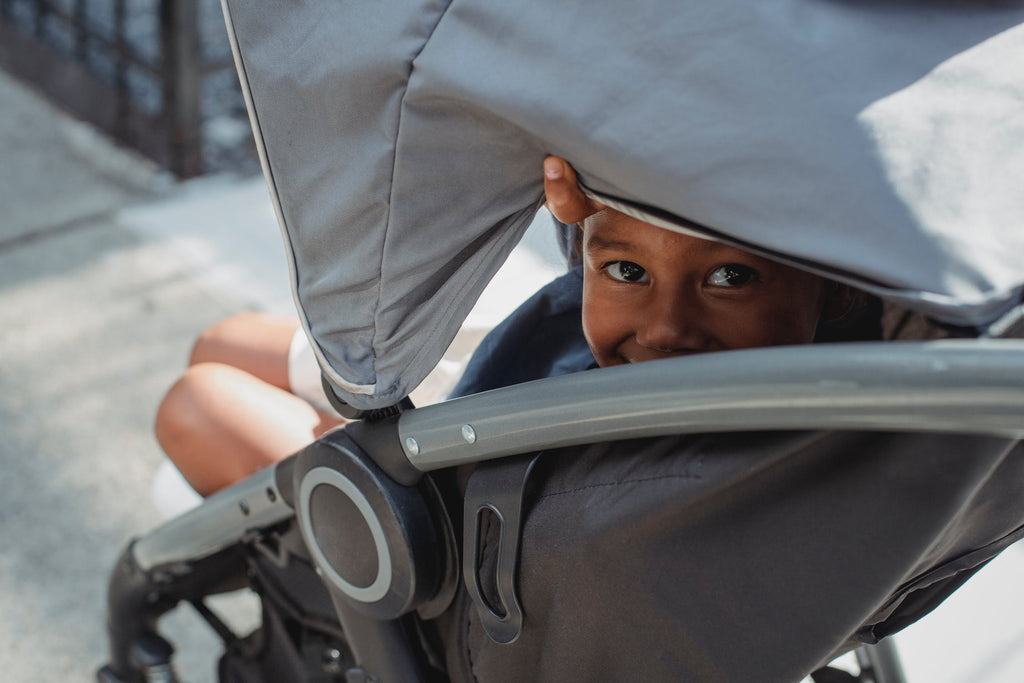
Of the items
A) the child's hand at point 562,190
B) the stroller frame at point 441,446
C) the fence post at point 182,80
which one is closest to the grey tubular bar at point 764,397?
the stroller frame at point 441,446

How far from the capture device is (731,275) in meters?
0.95

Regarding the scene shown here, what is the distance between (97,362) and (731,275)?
5.83 ft

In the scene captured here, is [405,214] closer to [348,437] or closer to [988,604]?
[348,437]

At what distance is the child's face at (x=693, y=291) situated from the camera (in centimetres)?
95

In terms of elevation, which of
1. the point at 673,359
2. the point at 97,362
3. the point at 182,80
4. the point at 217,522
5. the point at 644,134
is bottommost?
the point at 97,362

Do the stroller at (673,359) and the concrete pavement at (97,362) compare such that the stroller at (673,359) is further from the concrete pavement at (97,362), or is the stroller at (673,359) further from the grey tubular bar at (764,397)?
the concrete pavement at (97,362)

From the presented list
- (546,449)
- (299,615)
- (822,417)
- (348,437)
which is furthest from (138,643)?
(822,417)

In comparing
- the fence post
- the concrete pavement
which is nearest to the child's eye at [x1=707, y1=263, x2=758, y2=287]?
the concrete pavement

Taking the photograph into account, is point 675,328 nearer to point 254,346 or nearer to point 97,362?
point 254,346

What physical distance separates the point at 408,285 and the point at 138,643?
2.62 feet

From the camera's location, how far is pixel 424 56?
79 centimetres

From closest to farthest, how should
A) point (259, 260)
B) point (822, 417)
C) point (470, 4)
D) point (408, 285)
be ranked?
point (822, 417) → point (470, 4) → point (408, 285) → point (259, 260)

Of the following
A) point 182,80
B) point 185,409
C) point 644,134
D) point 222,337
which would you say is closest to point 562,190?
point 644,134

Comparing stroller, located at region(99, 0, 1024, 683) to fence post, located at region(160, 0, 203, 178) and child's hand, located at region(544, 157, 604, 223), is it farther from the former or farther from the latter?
fence post, located at region(160, 0, 203, 178)
